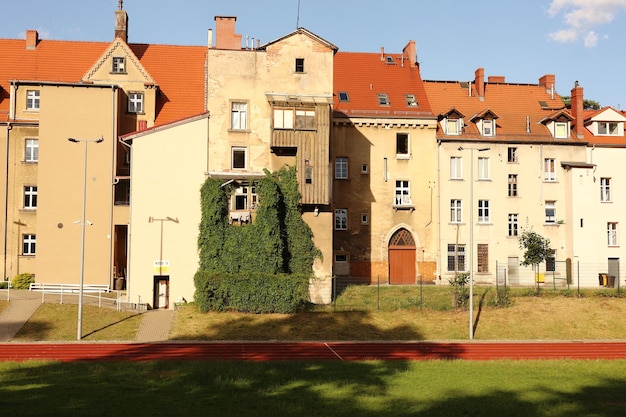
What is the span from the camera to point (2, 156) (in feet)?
156

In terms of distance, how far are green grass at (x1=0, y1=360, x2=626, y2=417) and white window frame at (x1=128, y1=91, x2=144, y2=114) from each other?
88.3 feet

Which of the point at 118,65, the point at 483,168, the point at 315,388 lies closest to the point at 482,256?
the point at 483,168

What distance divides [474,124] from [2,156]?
113ft

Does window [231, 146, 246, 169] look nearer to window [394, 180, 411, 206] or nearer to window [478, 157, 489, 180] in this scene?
window [394, 180, 411, 206]

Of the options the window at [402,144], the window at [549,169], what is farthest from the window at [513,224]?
the window at [402,144]

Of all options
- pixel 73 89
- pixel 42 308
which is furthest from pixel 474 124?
pixel 42 308

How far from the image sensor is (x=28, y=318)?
1438 inches

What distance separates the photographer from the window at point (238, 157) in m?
42.8

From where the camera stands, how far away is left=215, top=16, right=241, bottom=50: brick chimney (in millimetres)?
46531

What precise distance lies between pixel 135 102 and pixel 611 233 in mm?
36827

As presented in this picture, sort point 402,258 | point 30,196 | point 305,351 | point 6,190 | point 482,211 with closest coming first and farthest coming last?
point 305,351 < point 6,190 < point 30,196 < point 402,258 < point 482,211

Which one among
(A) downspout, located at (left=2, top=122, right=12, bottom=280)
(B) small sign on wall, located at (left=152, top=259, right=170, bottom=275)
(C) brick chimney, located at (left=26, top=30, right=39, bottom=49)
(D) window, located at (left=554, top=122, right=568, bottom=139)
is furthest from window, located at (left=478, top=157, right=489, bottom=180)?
(C) brick chimney, located at (left=26, top=30, right=39, bottom=49)

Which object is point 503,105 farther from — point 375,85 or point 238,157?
point 238,157

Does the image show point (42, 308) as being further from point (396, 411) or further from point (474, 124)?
point (474, 124)
